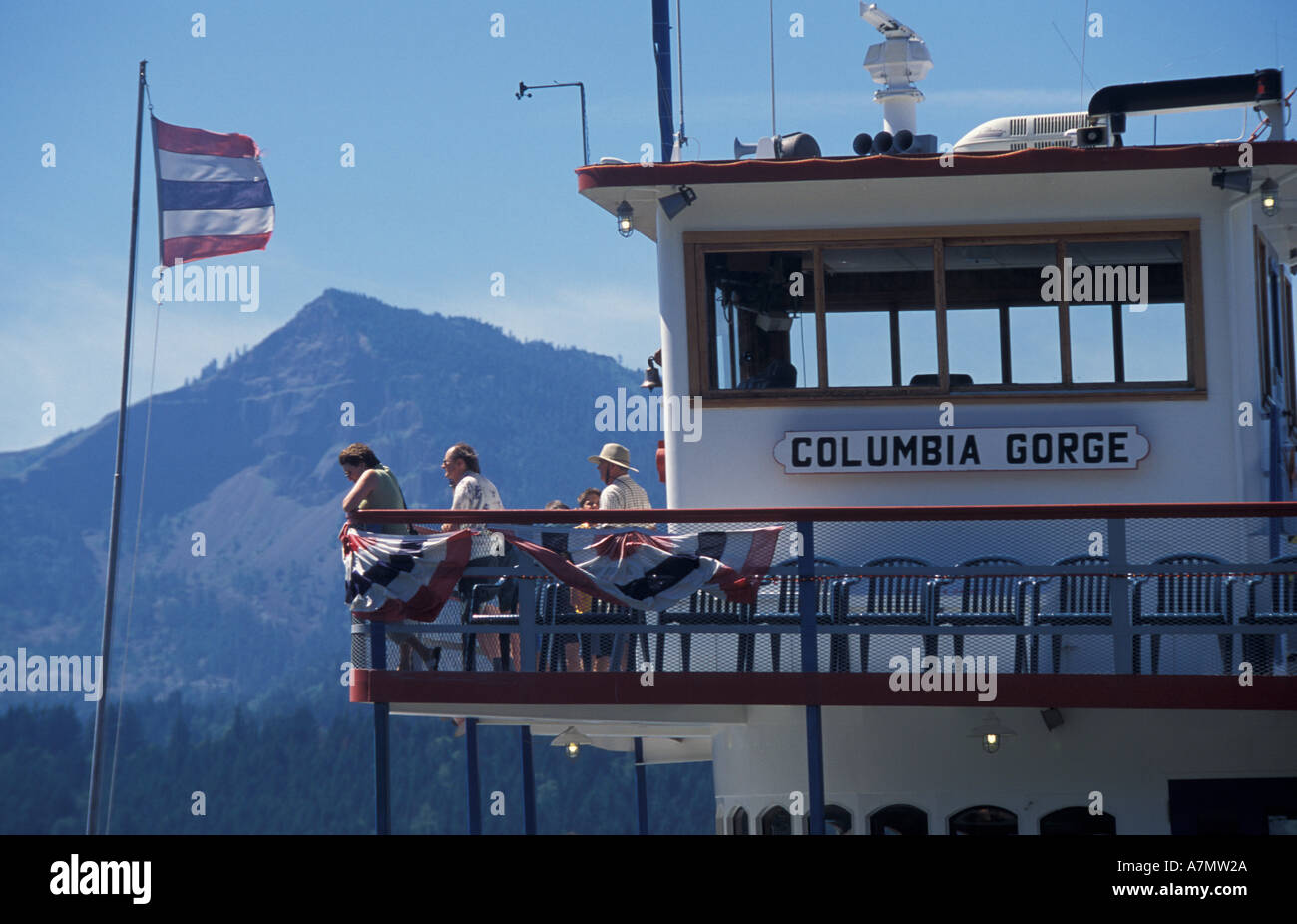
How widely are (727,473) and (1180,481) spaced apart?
3.52 metres

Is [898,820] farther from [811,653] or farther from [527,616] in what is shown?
[527,616]

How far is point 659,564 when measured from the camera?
487 inches

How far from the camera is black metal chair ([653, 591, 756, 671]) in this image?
40.8 ft

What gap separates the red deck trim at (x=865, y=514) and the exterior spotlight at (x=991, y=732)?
1616 mm

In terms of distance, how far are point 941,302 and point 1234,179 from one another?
2425mm

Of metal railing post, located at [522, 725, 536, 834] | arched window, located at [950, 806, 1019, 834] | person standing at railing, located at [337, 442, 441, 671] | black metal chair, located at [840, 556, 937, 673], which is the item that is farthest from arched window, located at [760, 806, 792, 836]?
metal railing post, located at [522, 725, 536, 834]

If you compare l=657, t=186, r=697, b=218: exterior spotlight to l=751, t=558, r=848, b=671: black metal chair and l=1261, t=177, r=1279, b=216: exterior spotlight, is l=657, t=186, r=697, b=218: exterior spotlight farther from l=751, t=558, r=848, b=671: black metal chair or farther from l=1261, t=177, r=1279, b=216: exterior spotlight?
l=1261, t=177, r=1279, b=216: exterior spotlight

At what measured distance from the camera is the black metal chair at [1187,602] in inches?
464

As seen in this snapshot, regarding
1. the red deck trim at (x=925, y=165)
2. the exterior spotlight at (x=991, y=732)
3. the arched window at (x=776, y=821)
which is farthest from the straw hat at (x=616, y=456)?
the exterior spotlight at (x=991, y=732)

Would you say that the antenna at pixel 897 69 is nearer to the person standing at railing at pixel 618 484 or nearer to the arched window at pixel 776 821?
the person standing at railing at pixel 618 484

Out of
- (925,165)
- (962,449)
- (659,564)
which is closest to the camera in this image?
(659,564)

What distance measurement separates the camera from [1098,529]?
1202cm

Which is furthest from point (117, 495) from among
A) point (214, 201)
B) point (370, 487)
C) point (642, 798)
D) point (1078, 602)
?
point (1078, 602)
